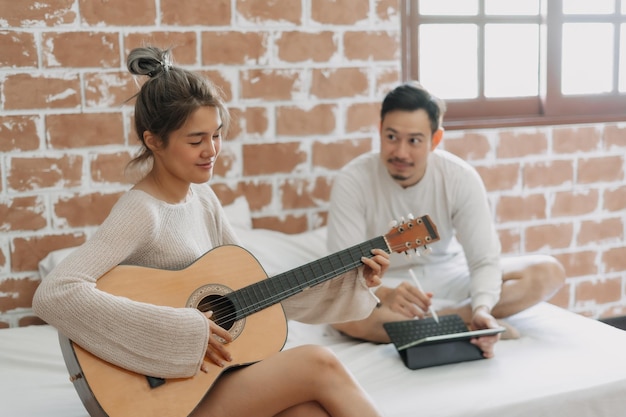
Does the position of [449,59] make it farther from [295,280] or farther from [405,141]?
[295,280]

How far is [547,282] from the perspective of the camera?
7.29 feet

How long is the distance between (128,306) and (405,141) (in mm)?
1054

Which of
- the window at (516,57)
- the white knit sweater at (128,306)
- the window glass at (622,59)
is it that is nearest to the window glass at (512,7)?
the window at (516,57)

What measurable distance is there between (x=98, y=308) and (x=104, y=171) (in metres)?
0.97

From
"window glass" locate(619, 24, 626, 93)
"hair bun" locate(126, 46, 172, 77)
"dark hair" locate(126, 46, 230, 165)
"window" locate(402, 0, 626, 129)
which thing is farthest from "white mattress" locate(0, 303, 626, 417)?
"window glass" locate(619, 24, 626, 93)

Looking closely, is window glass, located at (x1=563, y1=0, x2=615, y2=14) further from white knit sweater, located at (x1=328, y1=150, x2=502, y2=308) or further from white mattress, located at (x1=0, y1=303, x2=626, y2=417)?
white mattress, located at (x1=0, y1=303, x2=626, y2=417)

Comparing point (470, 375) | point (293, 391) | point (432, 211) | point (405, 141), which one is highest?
point (405, 141)

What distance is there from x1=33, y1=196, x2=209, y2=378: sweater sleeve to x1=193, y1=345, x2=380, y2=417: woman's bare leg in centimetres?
9

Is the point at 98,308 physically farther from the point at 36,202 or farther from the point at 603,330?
the point at 603,330

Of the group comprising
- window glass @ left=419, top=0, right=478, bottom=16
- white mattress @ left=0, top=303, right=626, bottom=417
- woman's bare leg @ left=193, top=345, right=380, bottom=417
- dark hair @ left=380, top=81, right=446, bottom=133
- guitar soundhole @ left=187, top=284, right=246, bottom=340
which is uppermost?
window glass @ left=419, top=0, right=478, bottom=16

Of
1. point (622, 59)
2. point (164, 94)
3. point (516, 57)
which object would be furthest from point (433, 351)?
→ point (622, 59)

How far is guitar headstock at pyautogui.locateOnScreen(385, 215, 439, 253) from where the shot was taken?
5.71 feet

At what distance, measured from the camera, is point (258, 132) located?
2.48m

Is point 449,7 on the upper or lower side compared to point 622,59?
upper
